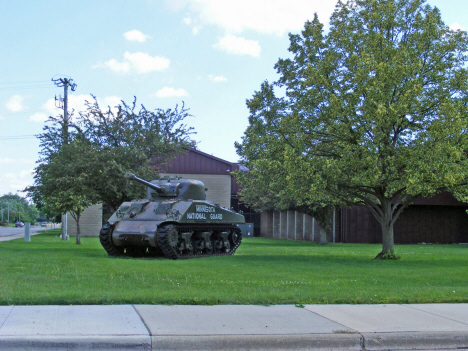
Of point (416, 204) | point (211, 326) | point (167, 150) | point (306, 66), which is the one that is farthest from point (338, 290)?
point (416, 204)

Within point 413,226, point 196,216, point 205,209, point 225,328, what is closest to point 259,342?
point 225,328

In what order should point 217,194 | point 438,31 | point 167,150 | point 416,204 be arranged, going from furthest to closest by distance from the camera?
point 217,194
point 416,204
point 167,150
point 438,31

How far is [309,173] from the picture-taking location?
1778cm

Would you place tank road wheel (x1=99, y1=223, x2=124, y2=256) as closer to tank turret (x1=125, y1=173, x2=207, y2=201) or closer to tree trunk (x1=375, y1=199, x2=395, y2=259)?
tank turret (x1=125, y1=173, x2=207, y2=201)

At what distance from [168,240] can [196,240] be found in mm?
2771

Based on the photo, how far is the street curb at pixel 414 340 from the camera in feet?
21.6

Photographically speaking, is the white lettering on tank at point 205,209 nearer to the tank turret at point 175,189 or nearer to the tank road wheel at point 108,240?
the tank turret at point 175,189

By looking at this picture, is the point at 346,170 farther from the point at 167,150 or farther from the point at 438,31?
the point at 167,150

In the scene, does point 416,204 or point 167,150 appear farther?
point 416,204

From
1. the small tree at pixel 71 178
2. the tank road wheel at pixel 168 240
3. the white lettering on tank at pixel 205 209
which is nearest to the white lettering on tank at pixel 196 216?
the white lettering on tank at pixel 205 209

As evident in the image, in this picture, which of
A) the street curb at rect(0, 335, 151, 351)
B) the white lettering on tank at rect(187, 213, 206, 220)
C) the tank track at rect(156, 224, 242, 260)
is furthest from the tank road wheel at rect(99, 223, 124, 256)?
the street curb at rect(0, 335, 151, 351)

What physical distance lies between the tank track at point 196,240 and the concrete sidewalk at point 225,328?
34.2ft

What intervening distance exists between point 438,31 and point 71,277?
45.3 feet

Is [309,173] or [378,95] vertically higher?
[378,95]
